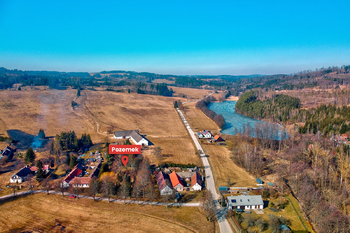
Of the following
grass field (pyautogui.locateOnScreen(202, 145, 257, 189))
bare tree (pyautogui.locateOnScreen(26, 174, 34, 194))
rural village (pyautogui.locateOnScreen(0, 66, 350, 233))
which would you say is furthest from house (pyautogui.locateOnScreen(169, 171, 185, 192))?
bare tree (pyautogui.locateOnScreen(26, 174, 34, 194))

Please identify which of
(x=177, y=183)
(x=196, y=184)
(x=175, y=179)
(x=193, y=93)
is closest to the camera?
(x=196, y=184)

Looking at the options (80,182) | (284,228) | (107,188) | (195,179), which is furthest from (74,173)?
(284,228)

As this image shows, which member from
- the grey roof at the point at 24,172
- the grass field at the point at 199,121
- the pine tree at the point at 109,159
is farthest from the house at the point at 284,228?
the grass field at the point at 199,121

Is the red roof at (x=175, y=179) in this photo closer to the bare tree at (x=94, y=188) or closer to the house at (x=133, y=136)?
the bare tree at (x=94, y=188)

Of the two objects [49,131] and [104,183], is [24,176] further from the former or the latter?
[49,131]

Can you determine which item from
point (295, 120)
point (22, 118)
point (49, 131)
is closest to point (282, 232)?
point (49, 131)

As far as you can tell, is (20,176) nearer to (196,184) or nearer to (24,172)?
(24,172)

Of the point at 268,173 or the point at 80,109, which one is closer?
the point at 268,173
